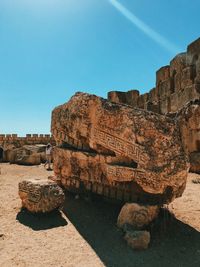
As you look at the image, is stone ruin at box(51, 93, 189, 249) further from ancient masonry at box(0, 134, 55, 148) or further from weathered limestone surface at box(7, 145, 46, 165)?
ancient masonry at box(0, 134, 55, 148)

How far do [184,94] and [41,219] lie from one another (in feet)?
28.8

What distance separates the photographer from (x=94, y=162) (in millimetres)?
4969

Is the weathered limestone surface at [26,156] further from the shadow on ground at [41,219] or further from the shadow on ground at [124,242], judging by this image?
the shadow on ground at [41,219]

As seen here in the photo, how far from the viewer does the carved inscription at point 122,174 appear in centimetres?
428

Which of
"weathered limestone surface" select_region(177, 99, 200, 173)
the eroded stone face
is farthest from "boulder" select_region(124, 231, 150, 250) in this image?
"weathered limestone surface" select_region(177, 99, 200, 173)

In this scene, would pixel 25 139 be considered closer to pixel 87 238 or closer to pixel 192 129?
pixel 192 129

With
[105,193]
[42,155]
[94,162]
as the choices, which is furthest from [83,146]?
[42,155]

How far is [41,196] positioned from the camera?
4.53m

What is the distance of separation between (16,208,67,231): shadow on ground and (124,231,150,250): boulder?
1143 millimetres

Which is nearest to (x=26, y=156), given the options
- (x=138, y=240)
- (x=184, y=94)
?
(x=184, y=94)

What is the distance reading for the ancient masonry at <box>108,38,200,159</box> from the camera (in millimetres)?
10648

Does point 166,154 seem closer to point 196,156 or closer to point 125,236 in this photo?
point 125,236

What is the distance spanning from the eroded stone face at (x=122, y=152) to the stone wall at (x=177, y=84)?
690cm

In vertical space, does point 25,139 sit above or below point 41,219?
above
